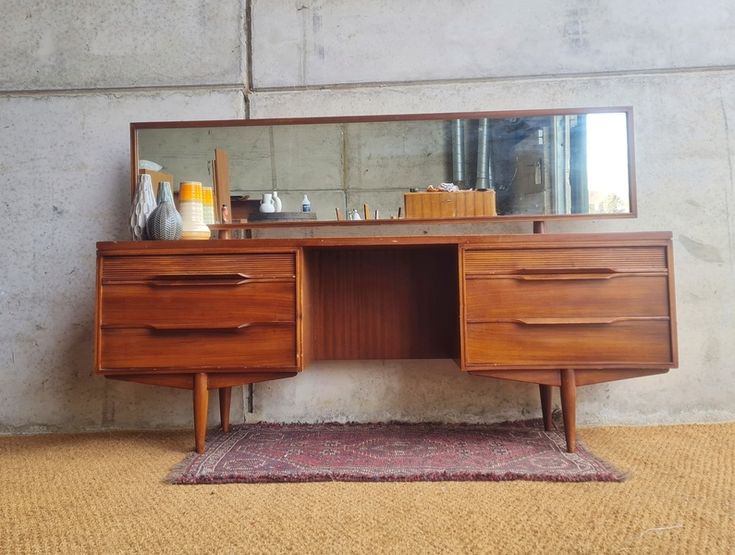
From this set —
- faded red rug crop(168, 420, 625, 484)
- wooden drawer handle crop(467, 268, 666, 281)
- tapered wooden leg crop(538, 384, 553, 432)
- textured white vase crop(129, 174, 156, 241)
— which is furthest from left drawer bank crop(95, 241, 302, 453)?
tapered wooden leg crop(538, 384, 553, 432)

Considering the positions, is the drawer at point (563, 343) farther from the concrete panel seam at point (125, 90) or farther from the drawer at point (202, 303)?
the concrete panel seam at point (125, 90)

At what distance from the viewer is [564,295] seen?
1.72 meters

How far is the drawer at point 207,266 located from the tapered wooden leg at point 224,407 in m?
0.59

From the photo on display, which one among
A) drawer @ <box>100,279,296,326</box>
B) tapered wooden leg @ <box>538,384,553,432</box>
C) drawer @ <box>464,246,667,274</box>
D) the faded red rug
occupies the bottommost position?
the faded red rug

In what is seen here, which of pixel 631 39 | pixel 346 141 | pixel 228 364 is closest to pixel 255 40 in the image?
pixel 346 141

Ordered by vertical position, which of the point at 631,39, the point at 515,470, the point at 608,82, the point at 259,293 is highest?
the point at 631,39

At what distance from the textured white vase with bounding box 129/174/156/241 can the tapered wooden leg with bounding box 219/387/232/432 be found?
27.9 inches

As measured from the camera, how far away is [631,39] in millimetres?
2176

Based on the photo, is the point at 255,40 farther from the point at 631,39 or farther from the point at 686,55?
the point at 686,55

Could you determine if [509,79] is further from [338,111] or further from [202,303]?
[202,303]

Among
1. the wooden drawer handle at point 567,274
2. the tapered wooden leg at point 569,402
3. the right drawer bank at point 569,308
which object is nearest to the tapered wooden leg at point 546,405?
the tapered wooden leg at point 569,402

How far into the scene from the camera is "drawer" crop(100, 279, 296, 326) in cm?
174

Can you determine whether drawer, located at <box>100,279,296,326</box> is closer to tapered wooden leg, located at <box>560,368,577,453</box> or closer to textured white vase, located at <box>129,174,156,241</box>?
textured white vase, located at <box>129,174,156,241</box>

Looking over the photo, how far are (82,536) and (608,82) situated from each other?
2.51 meters
